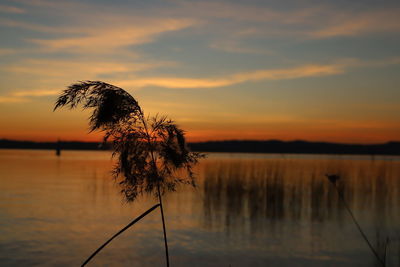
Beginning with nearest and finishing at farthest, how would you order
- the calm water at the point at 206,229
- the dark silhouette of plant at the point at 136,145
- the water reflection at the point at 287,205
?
1. the dark silhouette of plant at the point at 136,145
2. the calm water at the point at 206,229
3. the water reflection at the point at 287,205

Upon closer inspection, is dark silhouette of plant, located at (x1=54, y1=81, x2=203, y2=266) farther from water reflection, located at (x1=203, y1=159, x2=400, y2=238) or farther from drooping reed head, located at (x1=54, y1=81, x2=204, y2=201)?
water reflection, located at (x1=203, y1=159, x2=400, y2=238)

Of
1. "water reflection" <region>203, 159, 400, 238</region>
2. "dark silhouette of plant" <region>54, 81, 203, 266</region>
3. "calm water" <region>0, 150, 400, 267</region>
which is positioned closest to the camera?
"dark silhouette of plant" <region>54, 81, 203, 266</region>

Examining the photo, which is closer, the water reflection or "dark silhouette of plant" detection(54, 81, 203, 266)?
"dark silhouette of plant" detection(54, 81, 203, 266)

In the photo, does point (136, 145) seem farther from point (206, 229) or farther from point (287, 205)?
point (287, 205)

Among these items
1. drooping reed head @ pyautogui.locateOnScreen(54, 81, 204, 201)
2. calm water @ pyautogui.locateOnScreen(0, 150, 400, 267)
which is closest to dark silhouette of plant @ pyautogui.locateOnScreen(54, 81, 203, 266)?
drooping reed head @ pyautogui.locateOnScreen(54, 81, 204, 201)

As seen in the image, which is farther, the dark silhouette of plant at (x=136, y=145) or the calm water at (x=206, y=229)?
the calm water at (x=206, y=229)

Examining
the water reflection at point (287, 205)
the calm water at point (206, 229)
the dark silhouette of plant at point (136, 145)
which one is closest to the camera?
the dark silhouette of plant at point (136, 145)

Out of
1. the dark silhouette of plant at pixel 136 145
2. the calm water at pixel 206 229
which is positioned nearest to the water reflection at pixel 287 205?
the calm water at pixel 206 229

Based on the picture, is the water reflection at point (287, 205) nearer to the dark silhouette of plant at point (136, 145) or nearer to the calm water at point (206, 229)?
the calm water at point (206, 229)

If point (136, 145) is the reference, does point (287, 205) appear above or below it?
below

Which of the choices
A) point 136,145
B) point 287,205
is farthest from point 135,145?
point 287,205

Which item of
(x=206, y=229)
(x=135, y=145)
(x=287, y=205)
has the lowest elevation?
(x=206, y=229)

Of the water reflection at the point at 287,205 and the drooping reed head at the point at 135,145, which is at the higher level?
the drooping reed head at the point at 135,145

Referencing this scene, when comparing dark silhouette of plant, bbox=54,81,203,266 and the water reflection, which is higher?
dark silhouette of plant, bbox=54,81,203,266
